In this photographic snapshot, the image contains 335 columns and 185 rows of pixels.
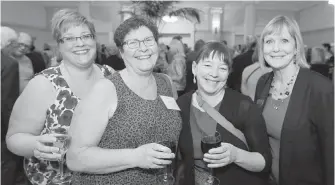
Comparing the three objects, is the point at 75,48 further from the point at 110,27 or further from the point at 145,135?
the point at 110,27

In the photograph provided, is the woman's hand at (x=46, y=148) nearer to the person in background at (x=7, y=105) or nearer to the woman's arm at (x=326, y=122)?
the person in background at (x=7, y=105)

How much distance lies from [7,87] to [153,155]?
1.74m

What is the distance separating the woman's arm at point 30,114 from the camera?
59.2 inches

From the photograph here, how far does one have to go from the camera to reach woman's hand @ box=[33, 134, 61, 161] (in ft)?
4.74

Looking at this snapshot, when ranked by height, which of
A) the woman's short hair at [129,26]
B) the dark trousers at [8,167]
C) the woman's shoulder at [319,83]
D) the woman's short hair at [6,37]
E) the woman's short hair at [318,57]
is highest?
the woman's short hair at [6,37]

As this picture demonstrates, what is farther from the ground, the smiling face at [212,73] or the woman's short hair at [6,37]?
the woman's short hair at [6,37]

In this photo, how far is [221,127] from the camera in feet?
5.12

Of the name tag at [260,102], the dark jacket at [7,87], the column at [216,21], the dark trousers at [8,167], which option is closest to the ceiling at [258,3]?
the column at [216,21]

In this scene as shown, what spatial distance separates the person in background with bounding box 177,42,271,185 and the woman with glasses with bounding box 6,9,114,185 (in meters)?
0.60

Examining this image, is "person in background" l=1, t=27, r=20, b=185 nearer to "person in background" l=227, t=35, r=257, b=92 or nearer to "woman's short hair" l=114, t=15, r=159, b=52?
"woman's short hair" l=114, t=15, r=159, b=52

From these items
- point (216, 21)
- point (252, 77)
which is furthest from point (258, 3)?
point (252, 77)

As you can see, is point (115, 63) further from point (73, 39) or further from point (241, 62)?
point (73, 39)

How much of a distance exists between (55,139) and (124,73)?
45 cm

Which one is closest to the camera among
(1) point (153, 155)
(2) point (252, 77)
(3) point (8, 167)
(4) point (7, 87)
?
(1) point (153, 155)
